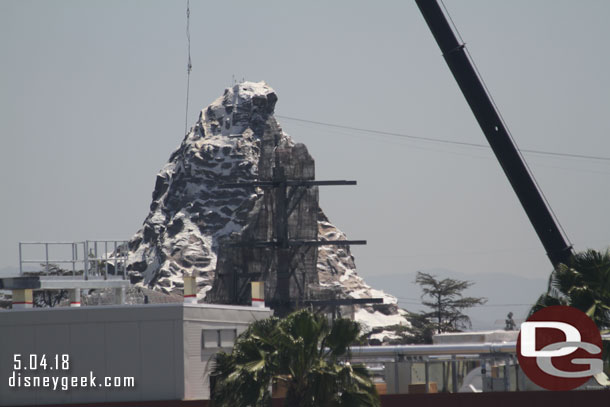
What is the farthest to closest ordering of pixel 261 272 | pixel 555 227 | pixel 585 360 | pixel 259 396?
pixel 261 272, pixel 555 227, pixel 585 360, pixel 259 396

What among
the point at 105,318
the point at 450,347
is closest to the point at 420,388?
the point at 450,347

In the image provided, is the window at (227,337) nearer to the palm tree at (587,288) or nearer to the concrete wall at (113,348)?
the concrete wall at (113,348)

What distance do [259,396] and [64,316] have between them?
14.8 meters

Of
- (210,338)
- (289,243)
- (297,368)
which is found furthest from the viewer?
(289,243)

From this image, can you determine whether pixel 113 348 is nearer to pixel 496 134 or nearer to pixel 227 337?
pixel 227 337

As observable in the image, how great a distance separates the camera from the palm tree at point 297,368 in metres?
34.9

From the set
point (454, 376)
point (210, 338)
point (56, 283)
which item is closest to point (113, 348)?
point (210, 338)

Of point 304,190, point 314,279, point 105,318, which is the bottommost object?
point 105,318

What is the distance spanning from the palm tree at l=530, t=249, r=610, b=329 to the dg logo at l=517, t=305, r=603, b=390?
0.95ft

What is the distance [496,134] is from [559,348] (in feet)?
52.1

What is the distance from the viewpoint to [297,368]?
3528 cm

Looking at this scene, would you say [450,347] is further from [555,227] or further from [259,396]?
[259,396]

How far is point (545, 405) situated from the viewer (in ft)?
145

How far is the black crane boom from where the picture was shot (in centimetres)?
5450
